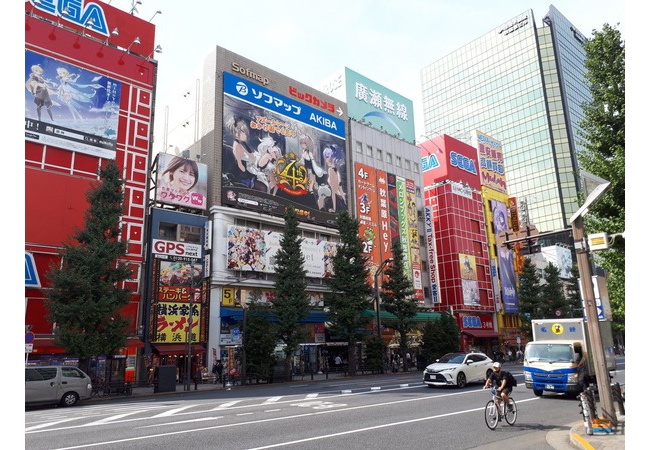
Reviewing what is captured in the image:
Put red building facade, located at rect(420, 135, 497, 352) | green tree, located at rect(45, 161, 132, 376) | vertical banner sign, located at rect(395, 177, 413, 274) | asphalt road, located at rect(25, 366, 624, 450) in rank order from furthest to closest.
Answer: red building facade, located at rect(420, 135, 497, 352), vertical banner sign, located at rect(395, 177, 413, 274), green tree, located at rect(45, 161, 132, 376), asphalt road, located at rect(25, 366, 624, 450)

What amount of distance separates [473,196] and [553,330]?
46.3 metres

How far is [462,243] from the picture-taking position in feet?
192

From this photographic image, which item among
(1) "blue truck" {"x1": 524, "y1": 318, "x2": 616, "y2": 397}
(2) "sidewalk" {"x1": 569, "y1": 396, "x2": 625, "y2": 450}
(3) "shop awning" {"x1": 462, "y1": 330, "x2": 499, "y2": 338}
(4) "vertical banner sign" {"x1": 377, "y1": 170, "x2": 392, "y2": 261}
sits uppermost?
(4) "vertical banner sign" {"x1": 377, "y1": 170, "x2": 392, "y2": 261}

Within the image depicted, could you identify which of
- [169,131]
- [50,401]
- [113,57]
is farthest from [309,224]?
[50,401]

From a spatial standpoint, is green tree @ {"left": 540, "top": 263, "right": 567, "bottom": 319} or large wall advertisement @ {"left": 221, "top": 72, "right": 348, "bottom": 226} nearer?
large wall advertisement @ {"left": 221, "top": 72, "right": 348, "bottom": 226}

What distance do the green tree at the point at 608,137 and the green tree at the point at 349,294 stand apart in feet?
69.1

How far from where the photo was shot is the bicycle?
11.3m

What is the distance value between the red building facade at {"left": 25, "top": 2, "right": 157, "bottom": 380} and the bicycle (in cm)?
2378

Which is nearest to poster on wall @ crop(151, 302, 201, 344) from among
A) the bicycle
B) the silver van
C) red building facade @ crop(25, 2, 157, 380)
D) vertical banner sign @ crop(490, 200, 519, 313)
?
red building facade @ crop(25, 2, 157, 380)

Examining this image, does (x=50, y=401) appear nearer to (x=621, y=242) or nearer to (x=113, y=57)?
(x=621, y=242)

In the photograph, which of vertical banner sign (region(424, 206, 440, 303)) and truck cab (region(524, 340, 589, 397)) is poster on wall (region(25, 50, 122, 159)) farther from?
vertical banner sign (region(424, 206, 440, 303))

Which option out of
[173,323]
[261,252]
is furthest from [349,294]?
[173,323]

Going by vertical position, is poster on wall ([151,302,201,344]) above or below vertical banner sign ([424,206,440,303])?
below

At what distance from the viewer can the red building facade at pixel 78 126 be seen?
29.3m
